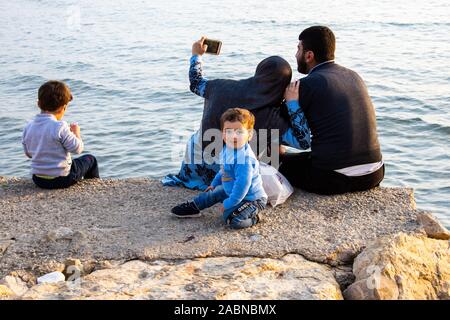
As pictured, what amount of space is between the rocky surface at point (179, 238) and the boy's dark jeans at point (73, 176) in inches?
3.4

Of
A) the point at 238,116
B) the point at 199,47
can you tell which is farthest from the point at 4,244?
the point at 199,47

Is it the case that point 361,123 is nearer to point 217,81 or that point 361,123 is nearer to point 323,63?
point 323,63

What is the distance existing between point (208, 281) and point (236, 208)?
0.99m

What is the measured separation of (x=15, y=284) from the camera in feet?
13.7

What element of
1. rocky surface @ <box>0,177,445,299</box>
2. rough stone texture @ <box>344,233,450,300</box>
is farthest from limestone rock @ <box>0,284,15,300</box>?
rough stone texture @ <box>344,233,450,300</box>

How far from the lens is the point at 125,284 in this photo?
395cm

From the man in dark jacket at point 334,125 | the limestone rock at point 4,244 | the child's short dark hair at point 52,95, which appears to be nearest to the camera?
→ the limestone rock at point 4,244

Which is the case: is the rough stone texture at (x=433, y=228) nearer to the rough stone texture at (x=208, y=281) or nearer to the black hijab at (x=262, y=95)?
the rough stone texture at (x=208, y=281)

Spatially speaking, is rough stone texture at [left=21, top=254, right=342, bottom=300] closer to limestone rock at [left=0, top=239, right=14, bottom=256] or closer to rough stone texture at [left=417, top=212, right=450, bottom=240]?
limestone rock at [left=0, top=239, right=14, bottom=256]

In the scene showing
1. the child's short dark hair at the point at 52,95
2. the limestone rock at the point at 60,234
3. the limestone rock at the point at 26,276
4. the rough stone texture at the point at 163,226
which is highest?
the child's short dark hair at the point at 52,95

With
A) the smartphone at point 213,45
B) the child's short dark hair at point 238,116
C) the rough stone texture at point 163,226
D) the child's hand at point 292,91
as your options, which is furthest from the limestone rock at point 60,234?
the smartphone at point 213,45

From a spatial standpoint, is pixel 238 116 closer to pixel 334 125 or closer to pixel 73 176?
pixel 334 125

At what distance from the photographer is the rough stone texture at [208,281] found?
3.72 m

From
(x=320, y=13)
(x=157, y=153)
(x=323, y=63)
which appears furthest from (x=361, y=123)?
(x=320, y=13)
